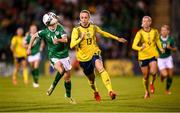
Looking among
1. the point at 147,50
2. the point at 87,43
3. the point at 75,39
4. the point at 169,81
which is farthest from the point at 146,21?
the point at 169,81

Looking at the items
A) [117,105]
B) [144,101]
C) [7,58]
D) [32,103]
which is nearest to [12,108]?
[32,103]

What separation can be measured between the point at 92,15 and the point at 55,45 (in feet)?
64.1

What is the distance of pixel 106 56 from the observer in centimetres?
3541

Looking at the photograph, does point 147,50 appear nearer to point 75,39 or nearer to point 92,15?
point 75,39

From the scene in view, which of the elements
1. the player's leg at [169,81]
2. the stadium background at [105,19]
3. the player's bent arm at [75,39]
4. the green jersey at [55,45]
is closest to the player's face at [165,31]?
the player's leg at [169,81]

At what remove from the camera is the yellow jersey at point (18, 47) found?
93.3 ft

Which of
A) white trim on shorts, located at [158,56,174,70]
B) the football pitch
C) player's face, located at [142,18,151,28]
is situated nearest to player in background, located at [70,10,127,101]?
the football pitch

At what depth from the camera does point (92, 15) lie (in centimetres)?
3688

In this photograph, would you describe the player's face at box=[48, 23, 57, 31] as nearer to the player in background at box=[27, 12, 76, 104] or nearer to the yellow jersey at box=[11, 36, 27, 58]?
the player in background at box=[27, 12, 76, 104]

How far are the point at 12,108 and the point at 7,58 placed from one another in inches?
766

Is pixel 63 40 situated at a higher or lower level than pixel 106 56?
higher

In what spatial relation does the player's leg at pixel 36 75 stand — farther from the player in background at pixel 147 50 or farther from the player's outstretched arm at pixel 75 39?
the player's outstretched arm at pixel 75 39

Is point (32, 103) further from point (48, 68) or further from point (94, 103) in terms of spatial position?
point (48, 68)

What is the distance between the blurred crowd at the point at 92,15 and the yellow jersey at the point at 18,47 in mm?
6654
